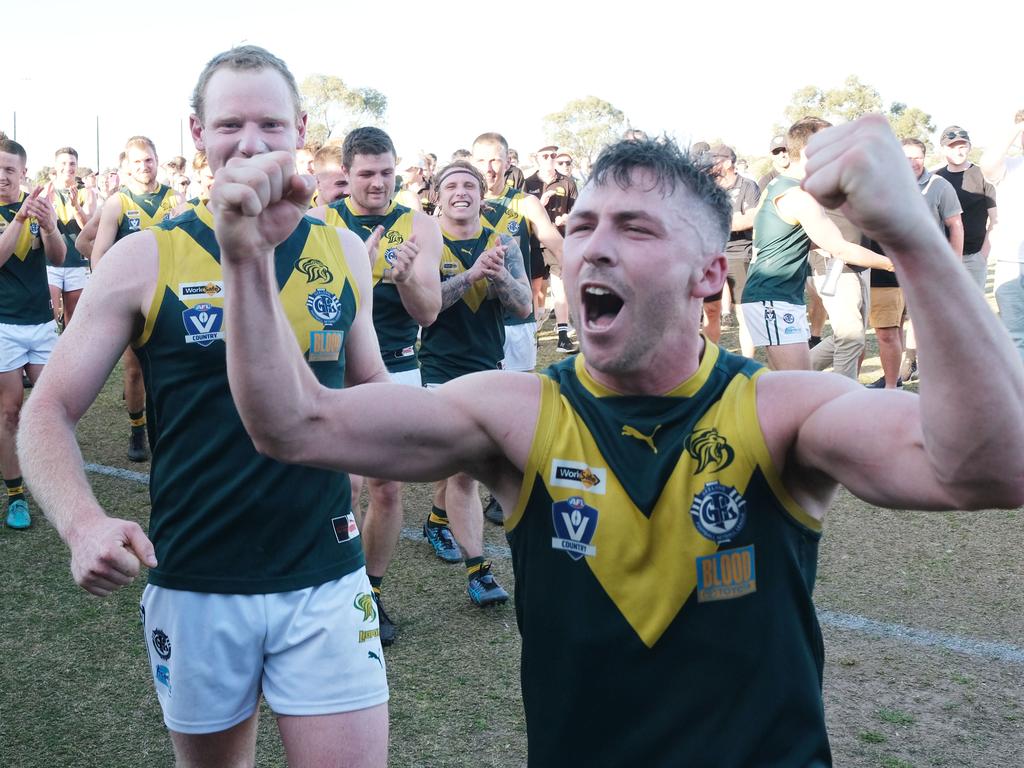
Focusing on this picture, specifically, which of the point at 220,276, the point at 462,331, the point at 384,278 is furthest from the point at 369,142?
the point at 220,276

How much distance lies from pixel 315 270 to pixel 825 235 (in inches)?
198

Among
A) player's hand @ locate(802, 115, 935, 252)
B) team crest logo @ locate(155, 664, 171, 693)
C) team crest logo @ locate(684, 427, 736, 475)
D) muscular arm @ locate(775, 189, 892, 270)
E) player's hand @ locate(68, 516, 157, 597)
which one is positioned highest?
muscular arm @ locate(775, 189, 892, 270)

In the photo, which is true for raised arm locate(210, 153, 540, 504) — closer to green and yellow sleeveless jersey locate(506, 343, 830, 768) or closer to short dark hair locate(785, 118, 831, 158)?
green and yellow sleeveless jersey locate(506, 343, 830, 768)

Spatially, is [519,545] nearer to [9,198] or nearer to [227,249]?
[227,249]

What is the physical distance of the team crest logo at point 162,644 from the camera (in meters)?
Answer: 2.94

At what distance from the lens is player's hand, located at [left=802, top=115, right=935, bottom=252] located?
61.7 inches

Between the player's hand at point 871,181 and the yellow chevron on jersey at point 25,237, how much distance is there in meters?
7.29

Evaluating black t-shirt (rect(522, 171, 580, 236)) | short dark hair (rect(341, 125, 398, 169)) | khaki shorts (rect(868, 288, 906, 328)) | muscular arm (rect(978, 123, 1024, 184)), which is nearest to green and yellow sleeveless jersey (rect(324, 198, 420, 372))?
short dark hair (rect(341, 125, 398, 169))

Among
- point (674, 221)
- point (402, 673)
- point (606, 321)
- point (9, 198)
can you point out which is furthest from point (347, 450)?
point (9, 198)

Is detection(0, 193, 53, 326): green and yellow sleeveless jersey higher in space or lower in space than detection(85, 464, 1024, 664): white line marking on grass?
higher

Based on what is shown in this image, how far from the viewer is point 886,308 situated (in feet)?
31.6

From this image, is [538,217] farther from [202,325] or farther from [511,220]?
[202,325]

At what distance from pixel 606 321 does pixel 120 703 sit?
137 inches

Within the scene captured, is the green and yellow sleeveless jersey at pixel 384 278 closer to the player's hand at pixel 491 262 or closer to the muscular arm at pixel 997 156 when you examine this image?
the player's hand at pixel 491 262
